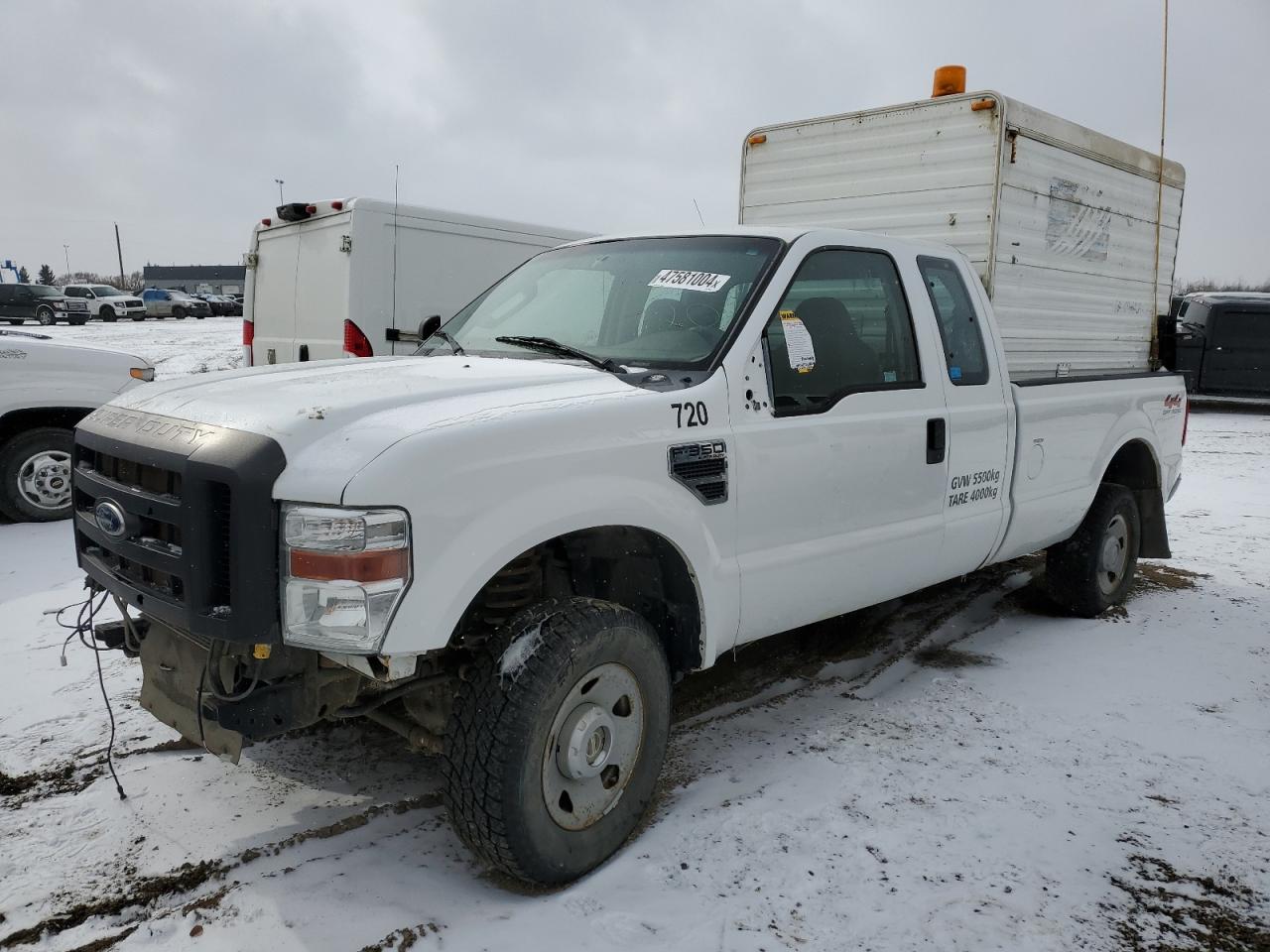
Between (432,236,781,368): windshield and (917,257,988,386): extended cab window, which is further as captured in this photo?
(917,257,988,386): extended cab window

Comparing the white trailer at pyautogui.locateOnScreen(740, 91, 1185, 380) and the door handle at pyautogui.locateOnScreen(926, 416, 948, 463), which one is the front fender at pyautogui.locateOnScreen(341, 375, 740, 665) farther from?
the white trailer at pyautogui.locateOnScreen(740, 91, 1185, 380)

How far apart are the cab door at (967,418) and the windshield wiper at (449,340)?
1.98m

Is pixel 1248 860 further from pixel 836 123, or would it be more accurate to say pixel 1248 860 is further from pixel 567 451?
pixel 836 123

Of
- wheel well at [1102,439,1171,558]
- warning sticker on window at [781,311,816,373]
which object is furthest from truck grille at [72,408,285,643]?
wheel well at [1102,439,1171,558]

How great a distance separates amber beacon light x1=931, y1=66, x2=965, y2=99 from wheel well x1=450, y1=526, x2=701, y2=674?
364cm

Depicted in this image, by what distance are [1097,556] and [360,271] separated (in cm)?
536

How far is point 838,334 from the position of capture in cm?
358

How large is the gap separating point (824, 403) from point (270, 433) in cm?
194

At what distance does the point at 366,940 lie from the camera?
2451 mm

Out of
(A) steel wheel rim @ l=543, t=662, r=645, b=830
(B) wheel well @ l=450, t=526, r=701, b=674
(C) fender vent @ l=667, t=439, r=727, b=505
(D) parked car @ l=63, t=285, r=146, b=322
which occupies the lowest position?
(A) steel wheel rim @ l=543, t=662, r=645, b=830

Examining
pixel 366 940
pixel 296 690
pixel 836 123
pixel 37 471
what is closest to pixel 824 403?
pixel 296 690

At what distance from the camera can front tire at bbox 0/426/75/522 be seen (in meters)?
6.84

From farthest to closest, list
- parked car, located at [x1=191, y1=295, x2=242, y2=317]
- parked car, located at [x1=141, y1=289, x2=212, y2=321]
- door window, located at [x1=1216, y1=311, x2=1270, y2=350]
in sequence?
parked car, located at [x1=191, y1=295, x2=242, y2=317], parked car, located at [x1=141, y1=289, x2=212, y2=321], door window, located at [x1=1216, y1=311, x2=1270, y2=350]

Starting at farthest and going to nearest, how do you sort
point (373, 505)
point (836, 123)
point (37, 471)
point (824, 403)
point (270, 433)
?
point (37, 471), point (836, 123), point (824, 403), point (270, 433), point (373, 505)
